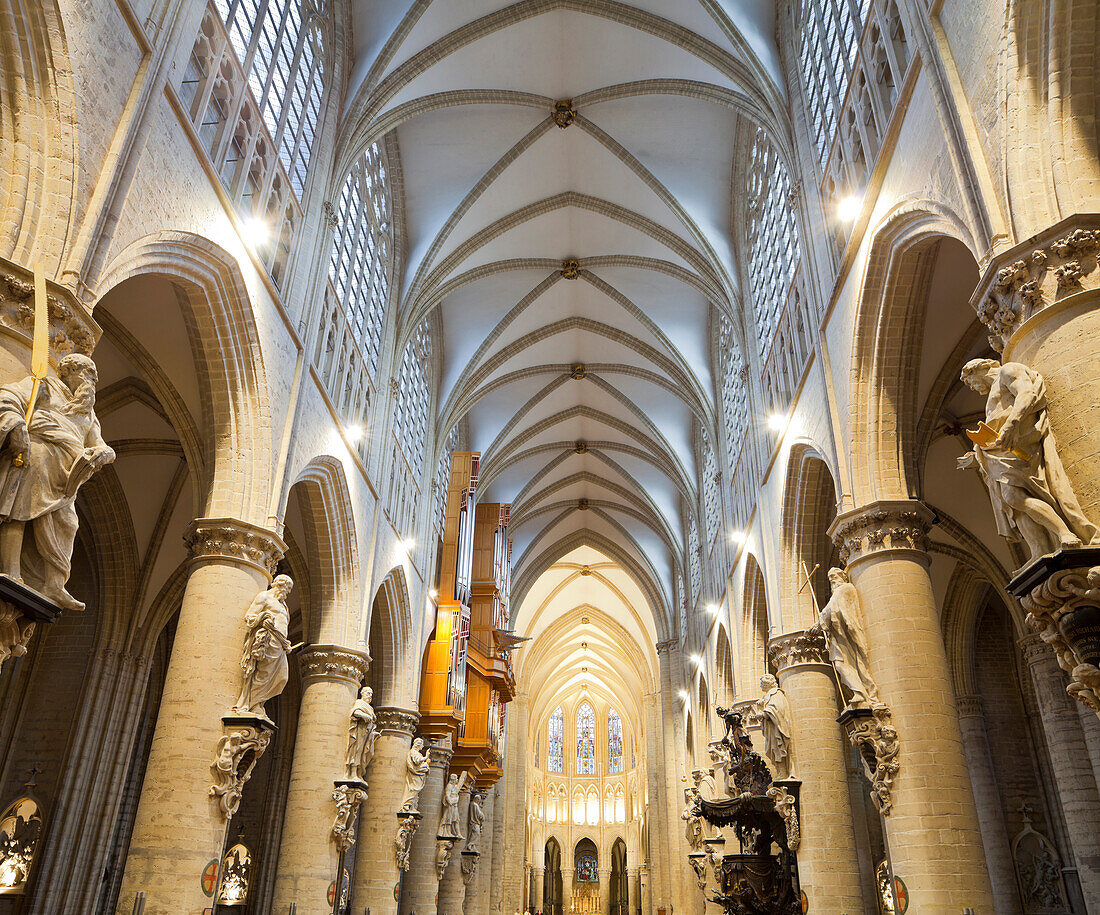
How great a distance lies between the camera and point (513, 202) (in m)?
20.6

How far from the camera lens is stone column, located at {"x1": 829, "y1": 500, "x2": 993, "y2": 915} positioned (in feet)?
28.8

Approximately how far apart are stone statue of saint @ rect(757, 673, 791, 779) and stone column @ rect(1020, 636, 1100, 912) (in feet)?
13.0

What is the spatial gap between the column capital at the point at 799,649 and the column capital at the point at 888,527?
399cm

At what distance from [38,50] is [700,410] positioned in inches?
717

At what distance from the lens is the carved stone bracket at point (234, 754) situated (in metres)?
9.98

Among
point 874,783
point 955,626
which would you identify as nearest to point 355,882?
point 874,783

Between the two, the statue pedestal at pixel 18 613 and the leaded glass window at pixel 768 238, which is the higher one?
the leaded glass window at pixel 768 238

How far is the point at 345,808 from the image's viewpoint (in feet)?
46.8

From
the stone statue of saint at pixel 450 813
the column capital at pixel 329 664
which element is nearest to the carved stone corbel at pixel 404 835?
the column capital at pixel 329 664

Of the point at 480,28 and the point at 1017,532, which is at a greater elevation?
the point at 480,28

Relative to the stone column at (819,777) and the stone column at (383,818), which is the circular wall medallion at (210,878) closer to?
the stone column at (383,818)

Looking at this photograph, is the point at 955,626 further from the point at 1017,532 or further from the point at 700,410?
the point at 1017,532

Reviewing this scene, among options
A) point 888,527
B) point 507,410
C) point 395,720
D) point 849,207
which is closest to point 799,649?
point 888,527

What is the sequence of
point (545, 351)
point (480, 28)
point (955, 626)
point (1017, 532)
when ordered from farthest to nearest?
point (545, 351) < point (955, 626) < point (480, 28) < point (1017, 532)
